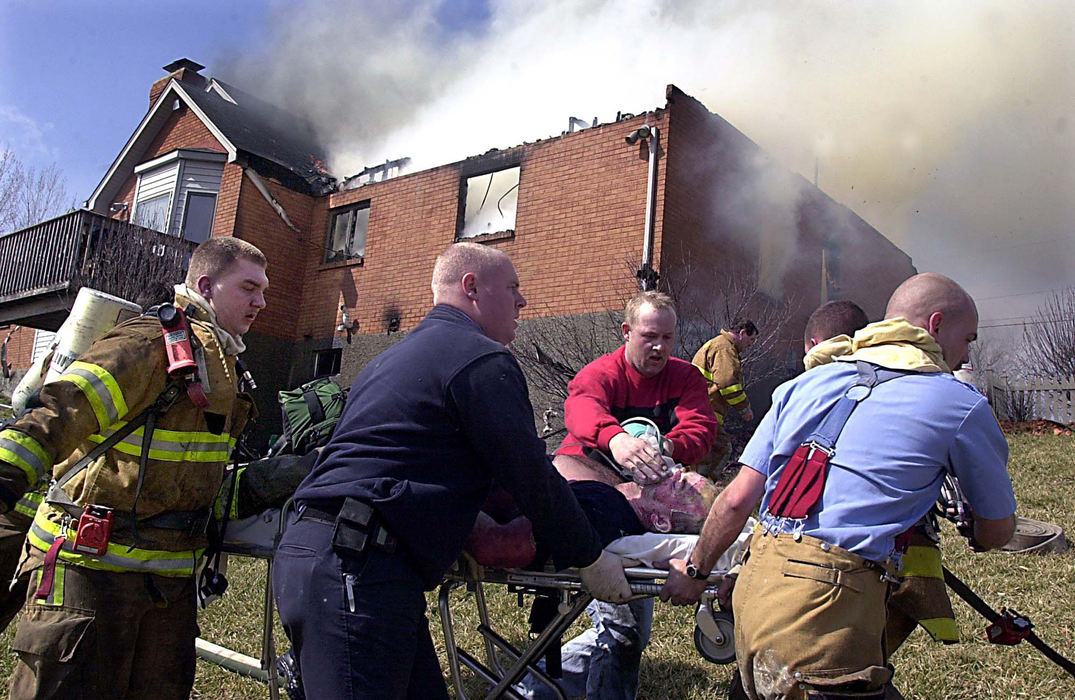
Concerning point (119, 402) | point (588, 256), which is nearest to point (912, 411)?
point (119, 402)

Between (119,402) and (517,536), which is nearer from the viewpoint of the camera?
(119,402)

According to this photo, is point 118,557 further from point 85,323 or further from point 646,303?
point 646,303

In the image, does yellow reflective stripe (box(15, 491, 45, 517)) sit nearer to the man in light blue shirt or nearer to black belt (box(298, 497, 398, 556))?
black belt (box(298, 497, 398, 556))

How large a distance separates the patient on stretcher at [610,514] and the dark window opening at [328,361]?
1263cm

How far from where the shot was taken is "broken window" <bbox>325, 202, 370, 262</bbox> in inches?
613

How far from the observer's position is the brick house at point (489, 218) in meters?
11.5

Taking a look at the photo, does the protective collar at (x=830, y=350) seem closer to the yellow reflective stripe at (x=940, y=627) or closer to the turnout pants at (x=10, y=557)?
the yellow reflective stripe at (x=940, y=627)

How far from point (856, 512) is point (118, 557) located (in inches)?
92.1

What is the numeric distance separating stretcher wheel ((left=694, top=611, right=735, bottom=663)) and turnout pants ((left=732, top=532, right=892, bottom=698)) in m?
0.66

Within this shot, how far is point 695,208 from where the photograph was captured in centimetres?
1173

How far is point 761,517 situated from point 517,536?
835mm

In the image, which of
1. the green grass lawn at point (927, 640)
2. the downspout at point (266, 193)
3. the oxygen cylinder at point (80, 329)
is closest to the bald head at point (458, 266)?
the oxygen cylinder at point (80, 329)

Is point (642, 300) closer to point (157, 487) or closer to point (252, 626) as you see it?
point (157, 487)

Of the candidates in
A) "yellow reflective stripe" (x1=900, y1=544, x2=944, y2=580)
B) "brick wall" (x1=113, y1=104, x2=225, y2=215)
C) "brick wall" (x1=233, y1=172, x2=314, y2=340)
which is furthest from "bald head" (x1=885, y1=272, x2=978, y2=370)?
"brick wall" (x1=113, y1=104, x2=225, y2=215)
